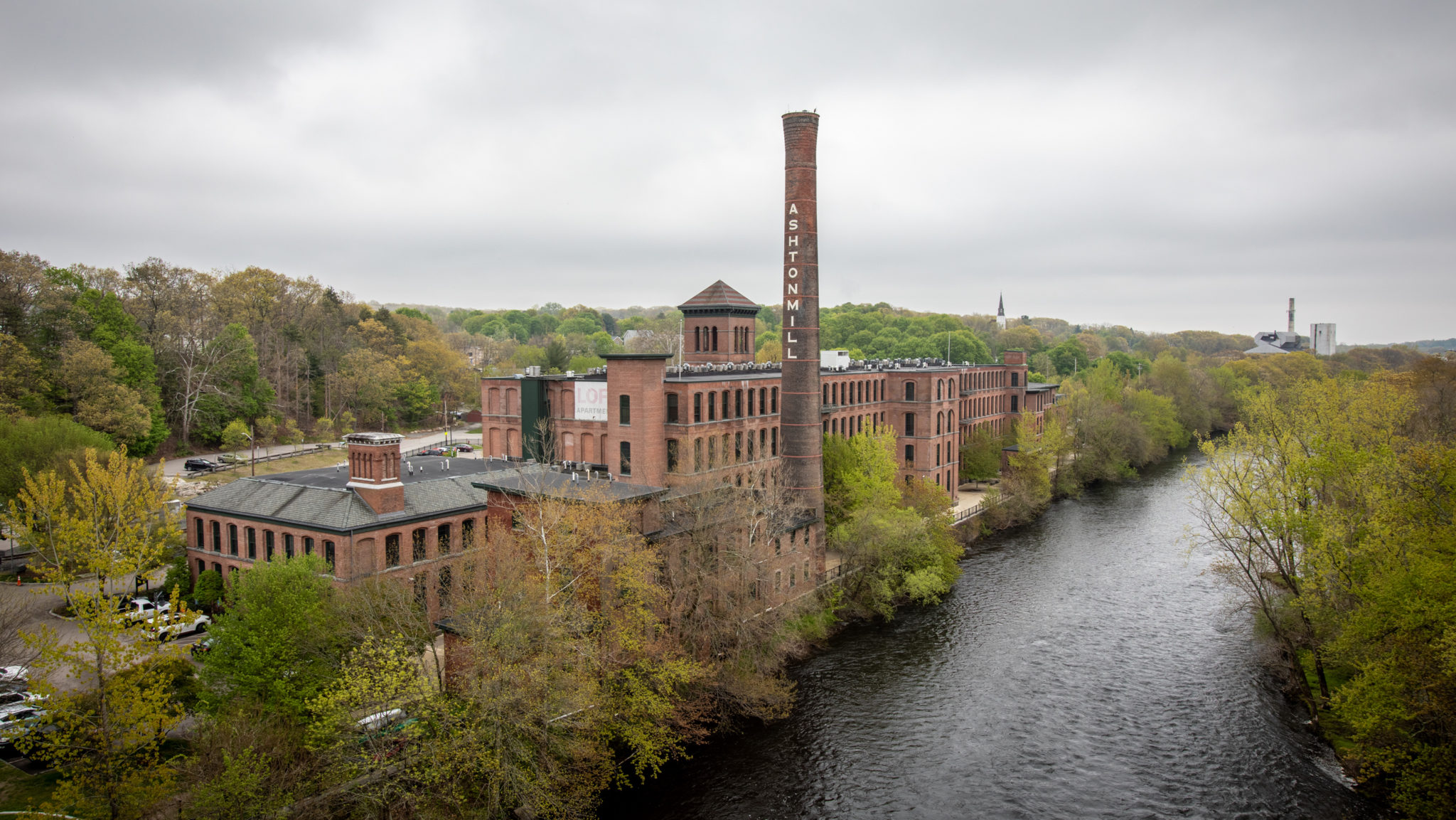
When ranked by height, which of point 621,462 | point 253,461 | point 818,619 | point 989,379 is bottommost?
point 818,619

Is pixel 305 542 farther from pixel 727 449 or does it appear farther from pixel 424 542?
pixel 727 449

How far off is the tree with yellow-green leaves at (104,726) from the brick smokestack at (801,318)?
32405 mm

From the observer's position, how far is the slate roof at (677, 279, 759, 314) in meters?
58.7

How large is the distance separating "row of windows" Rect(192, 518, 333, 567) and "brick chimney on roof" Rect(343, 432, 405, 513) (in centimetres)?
282

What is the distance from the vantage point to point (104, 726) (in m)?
22.8

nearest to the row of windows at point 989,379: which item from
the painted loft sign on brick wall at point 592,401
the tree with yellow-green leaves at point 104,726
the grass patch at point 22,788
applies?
the painted loft sign on brick wall at point 592,401

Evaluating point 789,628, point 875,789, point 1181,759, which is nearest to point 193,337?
A: point 789,628

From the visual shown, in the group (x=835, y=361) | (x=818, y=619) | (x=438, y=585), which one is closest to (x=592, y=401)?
(x=438, y=585)

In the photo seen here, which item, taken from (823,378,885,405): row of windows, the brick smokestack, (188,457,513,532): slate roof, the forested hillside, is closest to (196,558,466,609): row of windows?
(188,457,513,532): slate roof

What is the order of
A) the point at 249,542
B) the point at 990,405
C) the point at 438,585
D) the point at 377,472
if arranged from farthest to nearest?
the point at 990,405 < the point at 249,542 < the point at 438,585 < the point at 377,472

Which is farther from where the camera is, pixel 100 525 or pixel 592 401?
pixel 592 401

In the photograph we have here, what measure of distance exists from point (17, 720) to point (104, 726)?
7310mm

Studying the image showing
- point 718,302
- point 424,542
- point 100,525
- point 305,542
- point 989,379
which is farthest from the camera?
point 989,379

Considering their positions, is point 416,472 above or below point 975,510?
above
